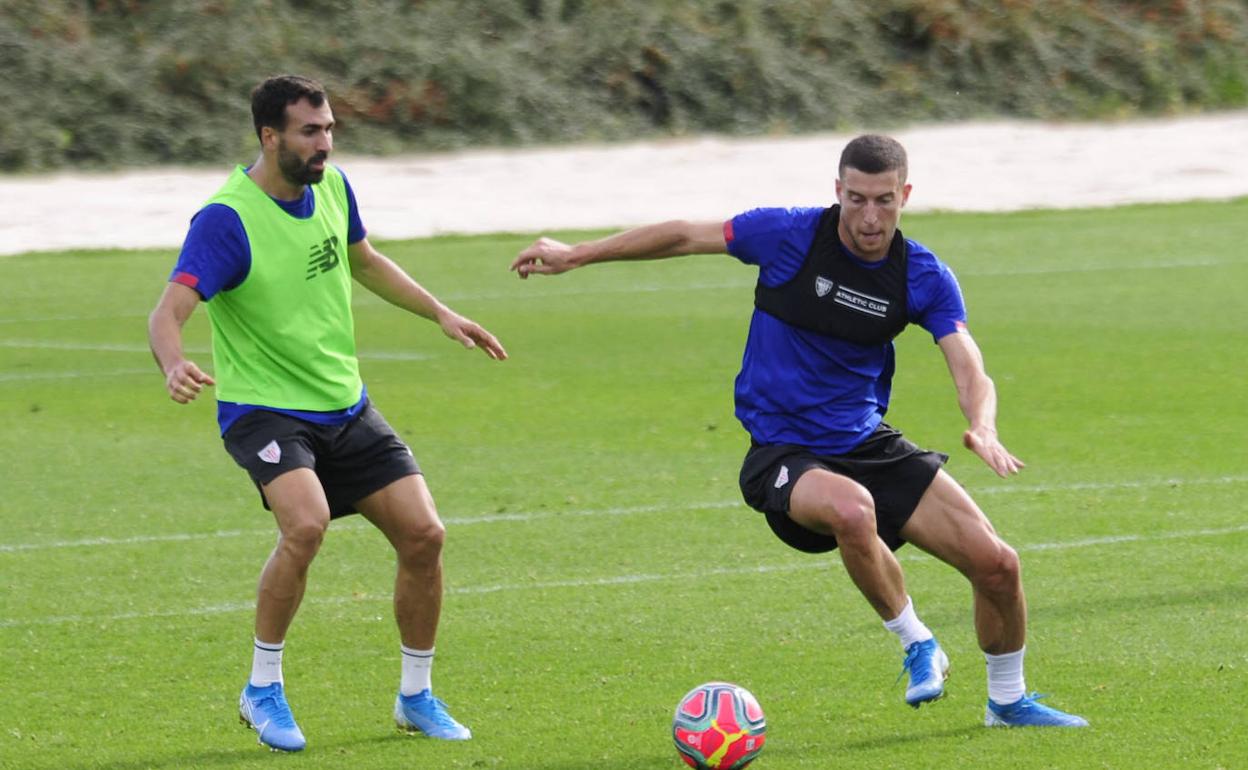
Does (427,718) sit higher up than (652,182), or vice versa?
(427,718)

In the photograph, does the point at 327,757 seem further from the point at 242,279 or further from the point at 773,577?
the point at 773,577

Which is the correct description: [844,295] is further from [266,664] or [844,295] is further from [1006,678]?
[266,664]

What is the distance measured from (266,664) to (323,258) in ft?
4.84

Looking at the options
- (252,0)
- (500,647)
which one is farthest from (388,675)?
(252,0)

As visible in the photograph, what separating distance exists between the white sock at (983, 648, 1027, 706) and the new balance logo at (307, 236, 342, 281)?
2.77m

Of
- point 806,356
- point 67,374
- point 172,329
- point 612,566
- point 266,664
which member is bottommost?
point 67,374

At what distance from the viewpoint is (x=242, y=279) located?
24.1 feet

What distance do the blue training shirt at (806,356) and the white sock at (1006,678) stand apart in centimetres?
97

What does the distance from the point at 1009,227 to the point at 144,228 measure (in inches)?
447

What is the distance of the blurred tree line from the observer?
31.7 m

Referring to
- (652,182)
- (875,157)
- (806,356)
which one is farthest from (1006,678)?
(652,182)

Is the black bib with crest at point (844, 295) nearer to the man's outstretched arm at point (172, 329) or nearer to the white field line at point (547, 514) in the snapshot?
the man's outstretched arm at point (172, 329)

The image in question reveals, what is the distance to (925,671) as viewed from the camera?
24.1 feet

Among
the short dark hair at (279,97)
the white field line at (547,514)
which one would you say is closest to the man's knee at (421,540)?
the short dark hair at (279,97)
